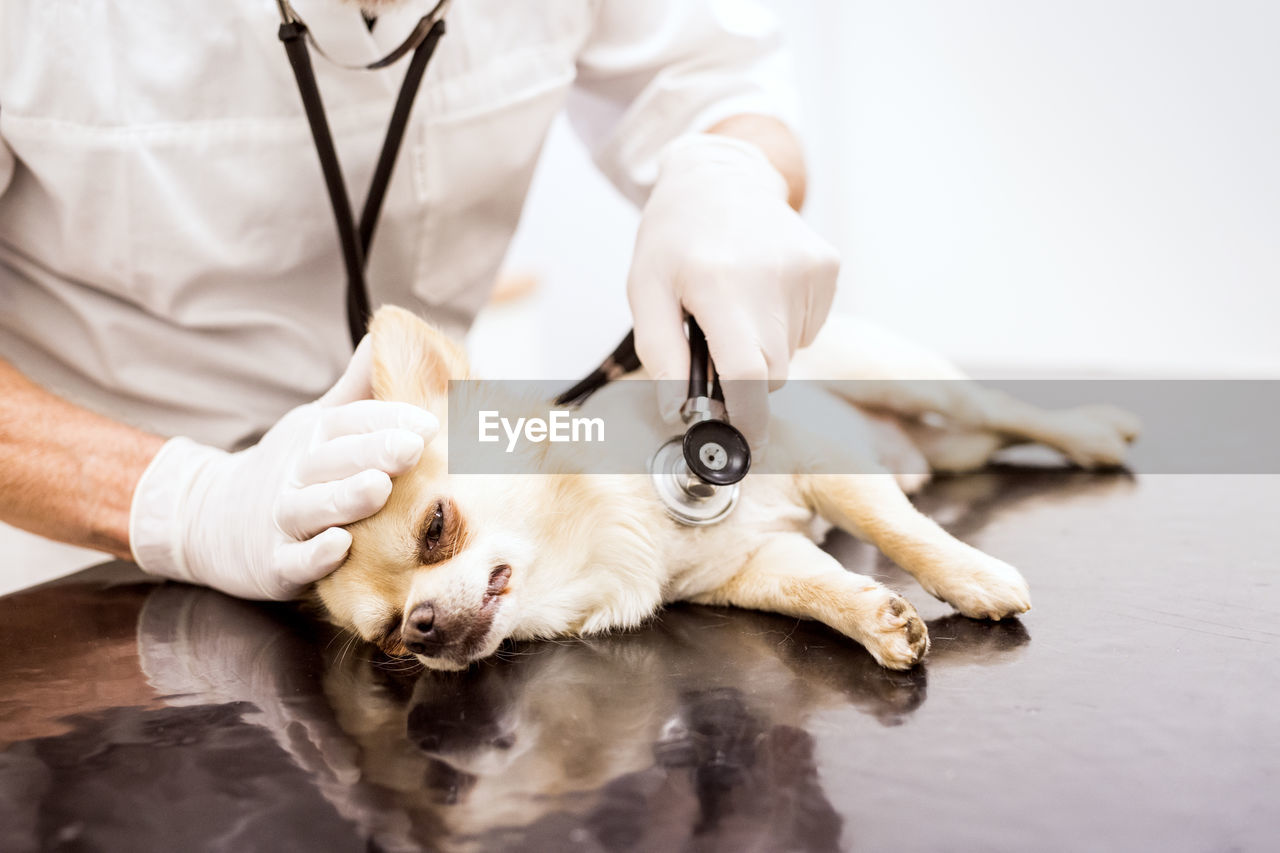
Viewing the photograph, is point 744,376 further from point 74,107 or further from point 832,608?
point 74,107

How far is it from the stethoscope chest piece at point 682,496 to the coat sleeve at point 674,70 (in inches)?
30.5

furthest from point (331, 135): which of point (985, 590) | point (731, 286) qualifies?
point (985, 590)

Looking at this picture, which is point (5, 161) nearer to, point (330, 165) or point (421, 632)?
point (330, 165)

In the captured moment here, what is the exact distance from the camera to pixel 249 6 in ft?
4.62

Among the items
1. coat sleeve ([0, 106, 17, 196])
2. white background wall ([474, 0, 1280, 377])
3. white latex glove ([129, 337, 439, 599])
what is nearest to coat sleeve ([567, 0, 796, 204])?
white latex glove ([129, 337, 439, 599])

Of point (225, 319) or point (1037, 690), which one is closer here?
point (1037, 690)

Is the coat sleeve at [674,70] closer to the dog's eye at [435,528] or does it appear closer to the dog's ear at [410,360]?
the dog's ear at [410,360]

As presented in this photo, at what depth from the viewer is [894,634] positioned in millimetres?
932

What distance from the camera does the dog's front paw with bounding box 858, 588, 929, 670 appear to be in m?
0.92

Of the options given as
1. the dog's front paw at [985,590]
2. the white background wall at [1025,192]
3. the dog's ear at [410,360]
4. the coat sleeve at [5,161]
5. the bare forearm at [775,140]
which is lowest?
the dog's front paw at [985,590]

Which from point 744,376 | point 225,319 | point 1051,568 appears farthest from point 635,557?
point 225,319

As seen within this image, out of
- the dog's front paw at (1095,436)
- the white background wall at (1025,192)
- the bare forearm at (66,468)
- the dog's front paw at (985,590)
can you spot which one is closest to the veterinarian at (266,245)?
the bare forearm at (66,468)

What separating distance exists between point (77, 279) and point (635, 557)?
1.03 meters

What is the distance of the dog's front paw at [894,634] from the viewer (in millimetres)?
919
